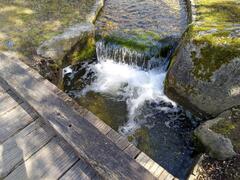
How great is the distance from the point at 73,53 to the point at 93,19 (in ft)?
5.57

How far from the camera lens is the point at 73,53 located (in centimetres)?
530

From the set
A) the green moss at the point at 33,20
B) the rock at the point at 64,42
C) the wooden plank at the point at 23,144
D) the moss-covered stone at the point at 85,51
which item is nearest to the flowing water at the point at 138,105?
the moss-covered stone at the point at 85,51

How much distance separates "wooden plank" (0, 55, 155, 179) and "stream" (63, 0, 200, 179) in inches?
75.7

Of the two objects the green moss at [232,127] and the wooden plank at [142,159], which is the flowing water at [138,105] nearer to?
the green moss at [232,127]

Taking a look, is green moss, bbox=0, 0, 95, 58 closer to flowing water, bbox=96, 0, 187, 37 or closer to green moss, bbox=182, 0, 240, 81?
flowing water, bbox=96, 0, 187, 37

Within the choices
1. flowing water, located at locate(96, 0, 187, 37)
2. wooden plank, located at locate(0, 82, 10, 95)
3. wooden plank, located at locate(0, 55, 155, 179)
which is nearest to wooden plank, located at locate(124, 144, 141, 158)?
wooden plank, located at locate(0, 55, 155, 179)

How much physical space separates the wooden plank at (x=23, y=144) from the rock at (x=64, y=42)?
2512 millimetres

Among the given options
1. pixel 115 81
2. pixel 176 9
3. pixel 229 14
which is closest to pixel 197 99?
pixel 115 81

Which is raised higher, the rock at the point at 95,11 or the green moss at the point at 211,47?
the green moss at the point at 211,47

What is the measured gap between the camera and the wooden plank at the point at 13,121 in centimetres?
250

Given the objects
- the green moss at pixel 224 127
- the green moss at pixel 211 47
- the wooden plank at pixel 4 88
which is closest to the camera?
the wooden plank at pixel 4 88

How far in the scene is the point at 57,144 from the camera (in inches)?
94.0

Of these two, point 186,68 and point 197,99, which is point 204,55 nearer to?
point 186,68

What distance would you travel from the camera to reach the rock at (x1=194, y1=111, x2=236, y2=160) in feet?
11.1
